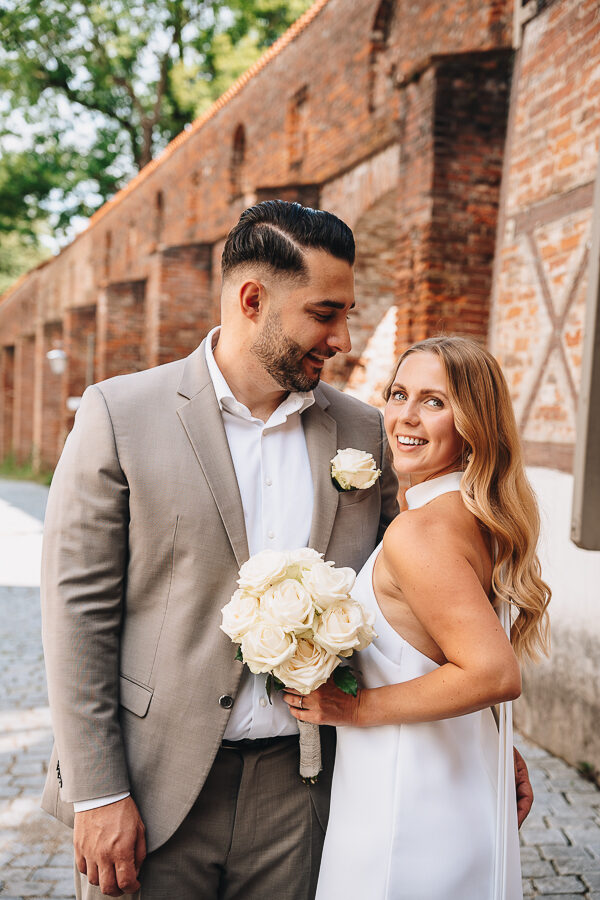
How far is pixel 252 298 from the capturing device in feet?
7.17

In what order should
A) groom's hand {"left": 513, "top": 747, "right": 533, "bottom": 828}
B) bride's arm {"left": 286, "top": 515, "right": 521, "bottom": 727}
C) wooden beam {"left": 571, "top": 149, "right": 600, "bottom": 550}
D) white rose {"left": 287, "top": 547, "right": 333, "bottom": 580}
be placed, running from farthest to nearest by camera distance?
groom's hand {"left": 513, "top": 747, "right": 533, "bottom": 828}, white rose {"left": 287, "top": 547, "right": 333, "bottom": 580}, bride's arm {"left": 286, "top": 515, "right": 521, "bottom": 727}, wooden beam {"left": 571, "top": 149, "right": 600, "bottom": 550}

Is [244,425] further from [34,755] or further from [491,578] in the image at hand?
[34,755]

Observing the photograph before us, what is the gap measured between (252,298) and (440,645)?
107cm

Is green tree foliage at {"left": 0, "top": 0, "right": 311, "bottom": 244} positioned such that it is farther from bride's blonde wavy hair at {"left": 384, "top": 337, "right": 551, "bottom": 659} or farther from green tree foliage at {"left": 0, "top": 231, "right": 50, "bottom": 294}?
bride's blonde wavy hair at {"left": 384, "top": 337, "right": 551, "bottom": 659}

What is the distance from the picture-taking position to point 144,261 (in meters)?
18.2

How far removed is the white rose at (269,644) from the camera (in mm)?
1690

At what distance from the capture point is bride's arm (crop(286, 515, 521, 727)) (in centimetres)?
167

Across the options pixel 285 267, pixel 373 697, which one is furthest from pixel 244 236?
pixel 373 697

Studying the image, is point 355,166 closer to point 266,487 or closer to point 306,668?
point 266,487

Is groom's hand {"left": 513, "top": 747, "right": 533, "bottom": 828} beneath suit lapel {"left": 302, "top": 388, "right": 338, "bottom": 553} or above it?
beneath

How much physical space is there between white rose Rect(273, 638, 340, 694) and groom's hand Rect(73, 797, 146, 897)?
55 cm

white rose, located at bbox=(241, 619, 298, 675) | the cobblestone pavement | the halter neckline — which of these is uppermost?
the halter neckline

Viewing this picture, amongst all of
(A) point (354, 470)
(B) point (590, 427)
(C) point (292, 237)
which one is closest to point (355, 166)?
(C) point (292, 237)

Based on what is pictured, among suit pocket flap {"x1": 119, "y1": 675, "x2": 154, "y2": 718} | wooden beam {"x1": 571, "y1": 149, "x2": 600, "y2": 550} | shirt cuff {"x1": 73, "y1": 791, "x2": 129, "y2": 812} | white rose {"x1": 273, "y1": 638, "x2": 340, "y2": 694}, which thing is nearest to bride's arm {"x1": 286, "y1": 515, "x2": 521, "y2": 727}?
white rose {"x1": 273, "y1": 638, "x2": 340, "y2": 694}
